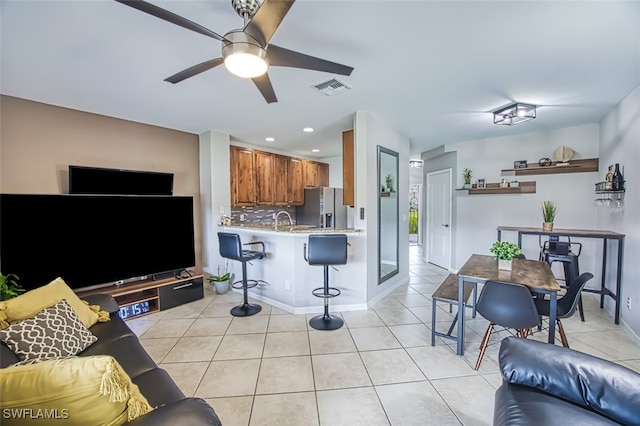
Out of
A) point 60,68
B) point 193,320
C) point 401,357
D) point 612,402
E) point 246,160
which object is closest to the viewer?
point 612,402

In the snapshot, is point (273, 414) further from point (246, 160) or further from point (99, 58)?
point (246, 160)

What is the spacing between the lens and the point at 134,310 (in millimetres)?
3293

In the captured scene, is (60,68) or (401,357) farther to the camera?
(401,357)

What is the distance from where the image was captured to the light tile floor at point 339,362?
1.83 meters

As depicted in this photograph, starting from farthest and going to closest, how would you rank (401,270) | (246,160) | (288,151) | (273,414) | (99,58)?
(288,151) → (246,160) → (401,270) → (99,58) → (273,414)

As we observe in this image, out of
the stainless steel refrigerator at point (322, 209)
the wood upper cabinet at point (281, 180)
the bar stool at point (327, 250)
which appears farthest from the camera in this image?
the stainless steel refrigerator at point (322, 209)

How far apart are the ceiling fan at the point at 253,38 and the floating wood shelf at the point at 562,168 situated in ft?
13.4

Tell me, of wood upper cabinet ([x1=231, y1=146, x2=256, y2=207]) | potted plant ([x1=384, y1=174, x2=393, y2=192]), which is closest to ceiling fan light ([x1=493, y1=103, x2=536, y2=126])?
potted plant ([x1=384, y1=174, x2=393, y2=192])

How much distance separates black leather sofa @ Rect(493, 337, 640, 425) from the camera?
110cm

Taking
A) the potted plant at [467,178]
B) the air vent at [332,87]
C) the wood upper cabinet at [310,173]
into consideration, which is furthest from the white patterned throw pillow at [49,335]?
the potted plant at [467,178]

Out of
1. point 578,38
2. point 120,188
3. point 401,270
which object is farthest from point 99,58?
point 401,270

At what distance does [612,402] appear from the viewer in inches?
45.6

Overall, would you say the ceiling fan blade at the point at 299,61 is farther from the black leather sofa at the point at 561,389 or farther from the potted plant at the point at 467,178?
the potted plant at the point at 467,178

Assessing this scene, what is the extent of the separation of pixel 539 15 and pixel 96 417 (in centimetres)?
291
